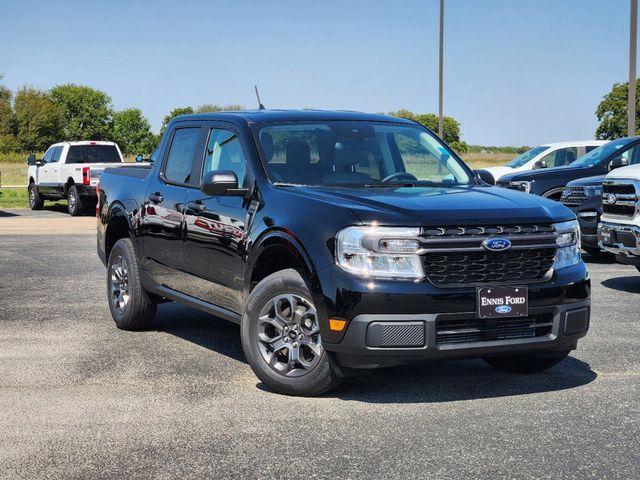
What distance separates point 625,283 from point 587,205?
2274mm

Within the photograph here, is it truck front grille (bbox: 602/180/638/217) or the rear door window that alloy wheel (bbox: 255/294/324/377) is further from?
truck front grille (bbox: 602/180/638/217)

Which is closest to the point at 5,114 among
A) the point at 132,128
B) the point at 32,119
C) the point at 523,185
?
the point at 32,119

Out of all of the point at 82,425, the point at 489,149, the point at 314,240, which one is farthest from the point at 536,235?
the point at 489,149

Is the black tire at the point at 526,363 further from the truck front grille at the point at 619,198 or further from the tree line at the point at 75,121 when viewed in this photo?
the tree line at the point at 75,121

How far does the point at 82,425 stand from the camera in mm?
5641

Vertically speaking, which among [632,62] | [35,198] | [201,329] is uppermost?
[632,62]

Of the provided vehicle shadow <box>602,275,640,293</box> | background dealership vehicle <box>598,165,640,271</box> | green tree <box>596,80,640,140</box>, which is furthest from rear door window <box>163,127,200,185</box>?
green tree <box>596,80,640,140</box>

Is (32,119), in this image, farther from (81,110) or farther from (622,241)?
(622,241)

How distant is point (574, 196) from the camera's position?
47.7 feet

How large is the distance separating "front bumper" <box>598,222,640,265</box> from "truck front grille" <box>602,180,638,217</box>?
162mm

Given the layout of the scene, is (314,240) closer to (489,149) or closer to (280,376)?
(280,376)

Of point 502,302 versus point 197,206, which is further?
point 197,206

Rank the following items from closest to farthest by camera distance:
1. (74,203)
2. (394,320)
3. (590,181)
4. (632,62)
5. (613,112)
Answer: (394,320), (590,181), (632,62), (74,203), (613,112)

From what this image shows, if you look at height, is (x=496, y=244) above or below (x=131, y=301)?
above
